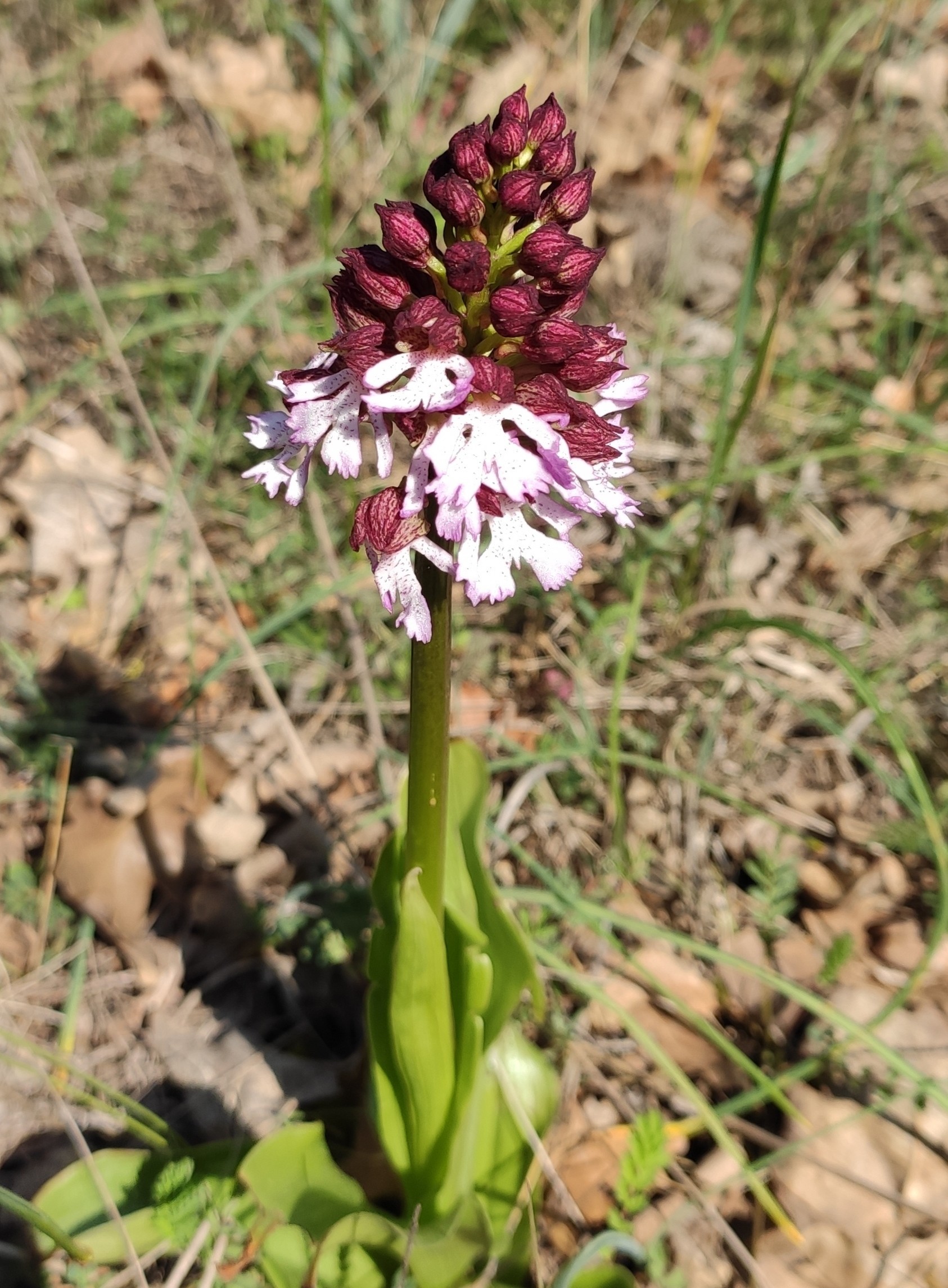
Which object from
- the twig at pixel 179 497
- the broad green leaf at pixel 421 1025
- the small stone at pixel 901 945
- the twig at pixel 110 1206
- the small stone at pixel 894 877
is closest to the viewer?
A: the broad green leaf at pixel 421 1025

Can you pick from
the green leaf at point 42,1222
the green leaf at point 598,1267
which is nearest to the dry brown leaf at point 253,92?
the green leaf at point 42,1222

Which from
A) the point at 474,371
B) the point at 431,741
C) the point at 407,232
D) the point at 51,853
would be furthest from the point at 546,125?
the point at 51,853

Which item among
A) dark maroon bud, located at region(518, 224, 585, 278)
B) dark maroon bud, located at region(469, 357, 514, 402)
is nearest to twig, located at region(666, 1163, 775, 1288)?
dark maroon bud, located at region(469, 357, 514, 402)

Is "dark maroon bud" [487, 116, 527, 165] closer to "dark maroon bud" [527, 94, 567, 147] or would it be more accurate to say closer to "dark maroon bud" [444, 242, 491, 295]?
"dark maroon bud" [527, 94, 567, 147]

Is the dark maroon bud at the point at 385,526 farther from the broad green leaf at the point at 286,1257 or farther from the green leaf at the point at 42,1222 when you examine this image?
the broad green leaf at the point at 286,1257

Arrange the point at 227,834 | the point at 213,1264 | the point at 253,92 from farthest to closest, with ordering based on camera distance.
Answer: the point at 253,92 → the point at 227,834 → the point at 213,1264

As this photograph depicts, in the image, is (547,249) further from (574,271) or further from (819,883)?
(819,883)
